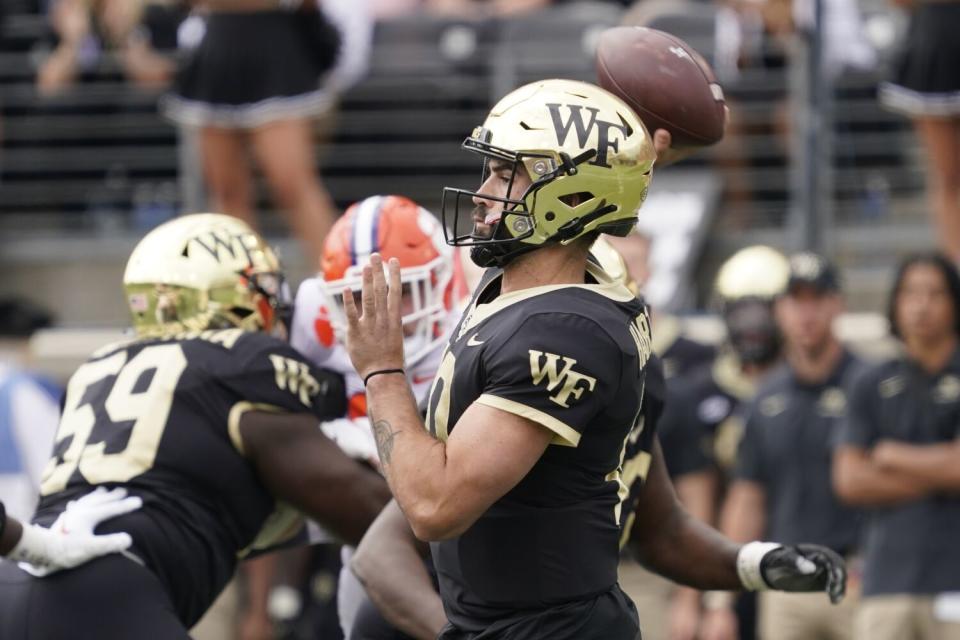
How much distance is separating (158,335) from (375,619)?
1.00 meters

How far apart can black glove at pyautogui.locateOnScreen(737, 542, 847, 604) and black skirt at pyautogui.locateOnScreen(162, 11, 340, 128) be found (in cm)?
442

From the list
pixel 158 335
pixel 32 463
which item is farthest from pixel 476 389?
pixel 32 463

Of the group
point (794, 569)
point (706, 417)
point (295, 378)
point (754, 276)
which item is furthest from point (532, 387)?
point (754, 276)

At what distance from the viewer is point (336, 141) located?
31.2 ft

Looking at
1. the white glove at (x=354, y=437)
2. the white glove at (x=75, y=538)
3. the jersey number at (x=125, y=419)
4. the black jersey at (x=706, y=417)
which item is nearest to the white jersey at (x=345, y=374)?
the white glove at (x=354, y=437)

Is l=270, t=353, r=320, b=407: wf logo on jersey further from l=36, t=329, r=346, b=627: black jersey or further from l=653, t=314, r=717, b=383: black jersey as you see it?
l=653, t=314, r=717, b=383: black jersey

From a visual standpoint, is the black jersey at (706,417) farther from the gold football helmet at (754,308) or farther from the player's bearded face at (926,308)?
the player's bearded face at (926,308)

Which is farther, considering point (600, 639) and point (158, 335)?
point (158, 335)

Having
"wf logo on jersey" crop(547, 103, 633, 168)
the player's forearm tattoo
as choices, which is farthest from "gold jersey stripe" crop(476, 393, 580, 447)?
"wf logo on jersey" crop(547, 103, 633, 168)

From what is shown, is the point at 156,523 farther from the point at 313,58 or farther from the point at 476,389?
the point at 313,58

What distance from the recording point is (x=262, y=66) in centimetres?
798

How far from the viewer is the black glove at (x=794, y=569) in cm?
403

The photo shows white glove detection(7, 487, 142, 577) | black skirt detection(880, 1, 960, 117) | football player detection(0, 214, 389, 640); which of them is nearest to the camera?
white glove detection(7, 487, 142, 577)

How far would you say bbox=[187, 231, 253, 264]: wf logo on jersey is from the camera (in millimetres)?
4570
